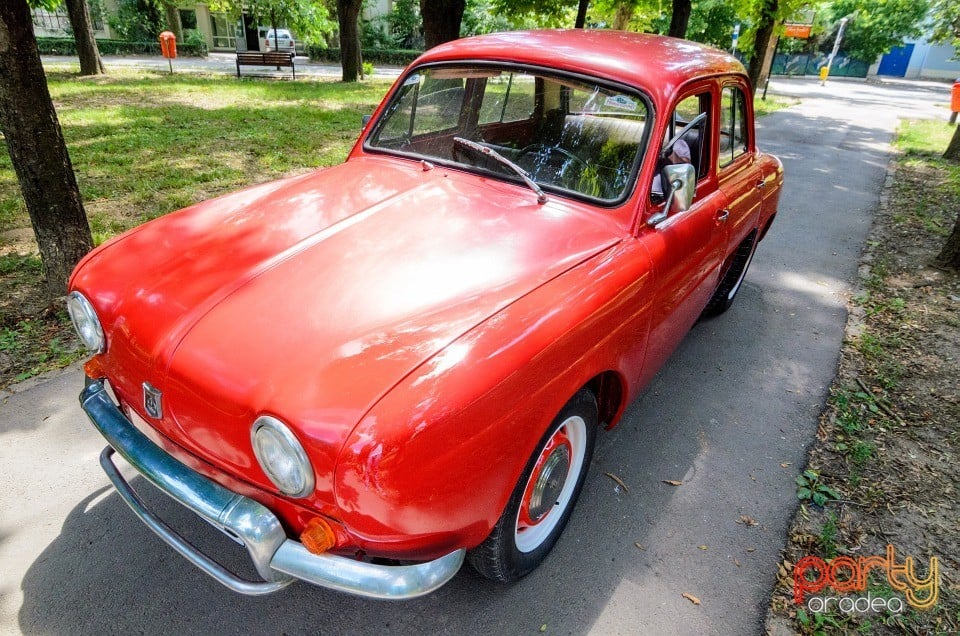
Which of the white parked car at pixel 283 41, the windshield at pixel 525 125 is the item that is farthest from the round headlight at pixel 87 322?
the white parked car at pixel 283 41

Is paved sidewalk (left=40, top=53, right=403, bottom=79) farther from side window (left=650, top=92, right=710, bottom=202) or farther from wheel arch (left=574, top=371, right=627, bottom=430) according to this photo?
wheel arch (left=574, top=371, right=627, bottom=430)

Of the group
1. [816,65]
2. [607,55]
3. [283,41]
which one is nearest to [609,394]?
[607,55]

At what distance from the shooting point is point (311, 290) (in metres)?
1.99

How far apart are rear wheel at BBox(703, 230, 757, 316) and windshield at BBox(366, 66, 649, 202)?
2.10 metres

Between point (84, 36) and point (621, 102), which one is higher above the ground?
point (621, 102)

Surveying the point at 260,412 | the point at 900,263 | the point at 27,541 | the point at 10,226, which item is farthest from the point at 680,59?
the point at 10,226

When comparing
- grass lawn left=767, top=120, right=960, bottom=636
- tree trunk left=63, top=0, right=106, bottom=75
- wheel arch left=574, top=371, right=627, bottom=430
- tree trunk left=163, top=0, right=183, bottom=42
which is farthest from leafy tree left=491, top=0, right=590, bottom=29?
tree trunk left=163, top=0, right=183, bottom=42

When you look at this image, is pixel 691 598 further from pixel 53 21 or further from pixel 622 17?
pixel 53 21

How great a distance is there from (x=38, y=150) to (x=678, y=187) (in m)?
3.81

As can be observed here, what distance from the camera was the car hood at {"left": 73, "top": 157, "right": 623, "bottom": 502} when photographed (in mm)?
1649

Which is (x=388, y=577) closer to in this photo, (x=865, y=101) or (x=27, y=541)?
(x=27, y=541)

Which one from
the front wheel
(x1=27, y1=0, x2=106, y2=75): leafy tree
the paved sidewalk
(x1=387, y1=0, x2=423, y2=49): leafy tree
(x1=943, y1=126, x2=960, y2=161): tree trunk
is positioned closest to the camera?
the front wheel

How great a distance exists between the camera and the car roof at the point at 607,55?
270 centimetres

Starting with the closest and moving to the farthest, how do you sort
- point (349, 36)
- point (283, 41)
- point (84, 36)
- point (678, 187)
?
point (678, 187)
point (84, 36)
point (349, 36)
point (283, 41)
